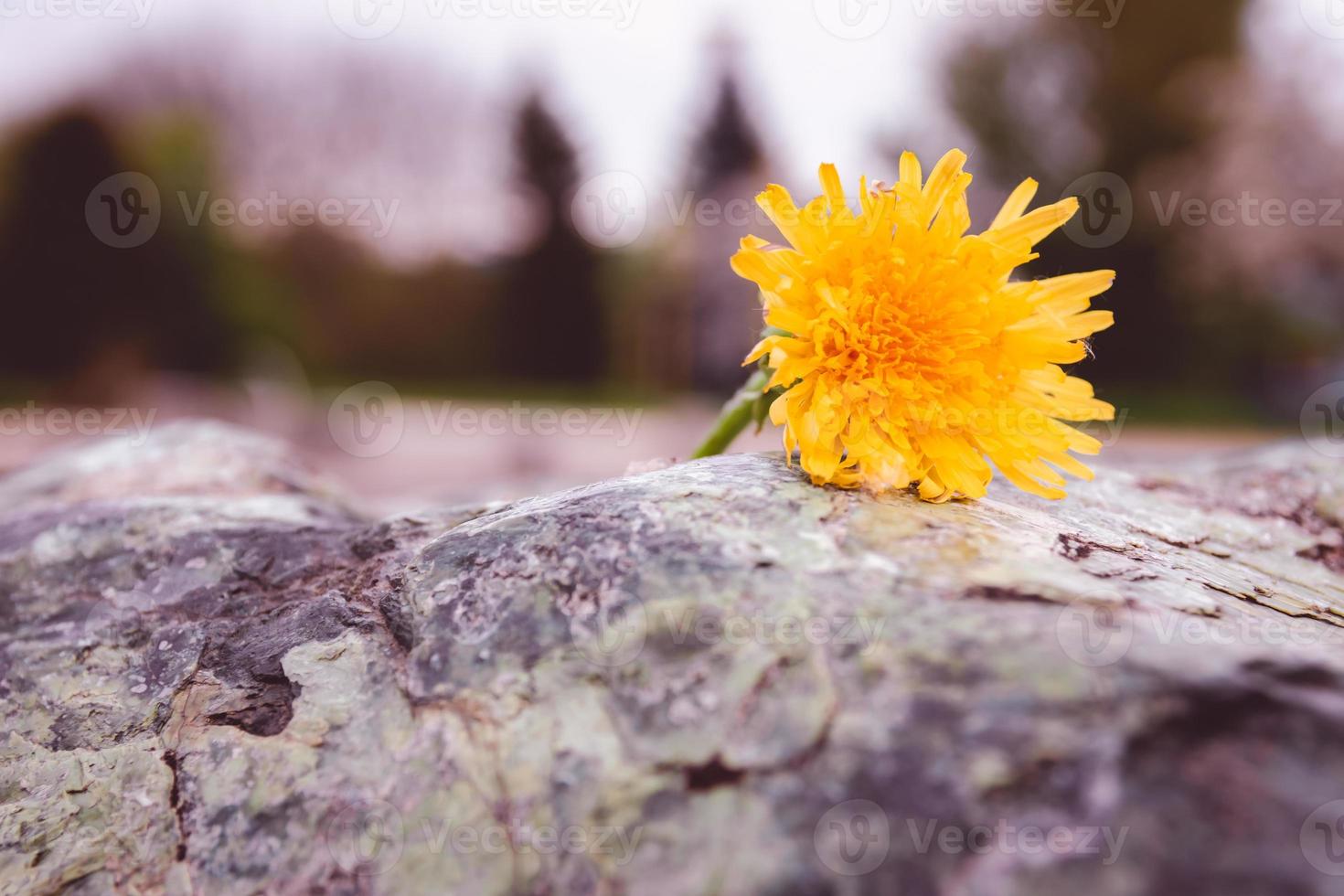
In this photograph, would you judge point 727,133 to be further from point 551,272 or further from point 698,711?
point 698,711

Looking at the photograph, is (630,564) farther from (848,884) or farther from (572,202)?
(572,202)

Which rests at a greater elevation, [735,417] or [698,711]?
[735,417]

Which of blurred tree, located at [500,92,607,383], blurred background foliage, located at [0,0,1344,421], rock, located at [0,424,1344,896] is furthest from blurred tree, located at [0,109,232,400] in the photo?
rock, located at [0,424,1344,896]

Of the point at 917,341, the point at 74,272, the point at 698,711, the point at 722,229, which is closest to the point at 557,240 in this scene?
the point at 722,229

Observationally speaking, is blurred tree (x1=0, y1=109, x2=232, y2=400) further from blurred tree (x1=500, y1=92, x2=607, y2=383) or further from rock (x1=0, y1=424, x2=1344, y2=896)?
rock (x1=0, y1=424, x2=1344, y2=896)

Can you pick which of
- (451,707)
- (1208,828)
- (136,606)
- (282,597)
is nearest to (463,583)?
(451,707)

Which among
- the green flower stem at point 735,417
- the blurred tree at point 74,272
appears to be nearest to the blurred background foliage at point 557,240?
the blurred tree at point 74,272
